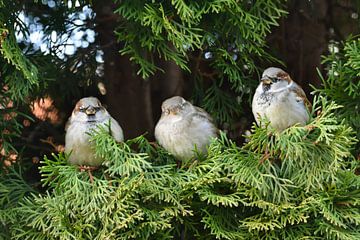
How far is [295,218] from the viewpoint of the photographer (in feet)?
6.72

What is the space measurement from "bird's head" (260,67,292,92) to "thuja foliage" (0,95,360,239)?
218 millimetres

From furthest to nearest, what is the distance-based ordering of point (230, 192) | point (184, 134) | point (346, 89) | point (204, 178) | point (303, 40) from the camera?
point (303, 40) → point (184, 134) → point (346, 89) → point (230, 192) → point (204, 178)

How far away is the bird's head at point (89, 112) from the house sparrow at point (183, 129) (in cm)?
21

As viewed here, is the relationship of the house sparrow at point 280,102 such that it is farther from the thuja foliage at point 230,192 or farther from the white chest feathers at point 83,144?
the white chest feathers at point 83,144

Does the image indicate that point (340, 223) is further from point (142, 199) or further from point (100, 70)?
point (100, 70)

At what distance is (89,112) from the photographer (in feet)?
7.80

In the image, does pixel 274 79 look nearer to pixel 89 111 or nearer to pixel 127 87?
pixel 89 111

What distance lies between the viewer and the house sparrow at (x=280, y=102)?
90.6 inches

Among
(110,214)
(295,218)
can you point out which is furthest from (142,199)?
(295,218)

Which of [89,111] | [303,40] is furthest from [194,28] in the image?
[303,40]

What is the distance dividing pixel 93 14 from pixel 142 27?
668mm

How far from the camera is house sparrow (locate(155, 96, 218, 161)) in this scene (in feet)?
7.96

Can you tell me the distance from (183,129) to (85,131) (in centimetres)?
35

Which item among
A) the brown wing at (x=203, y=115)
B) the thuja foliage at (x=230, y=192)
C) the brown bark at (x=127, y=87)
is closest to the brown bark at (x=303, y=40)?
the brown bark at (x=127, y=87)
